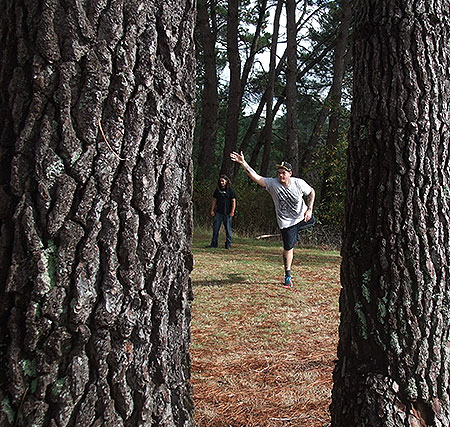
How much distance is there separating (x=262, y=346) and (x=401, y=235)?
9.12 feet

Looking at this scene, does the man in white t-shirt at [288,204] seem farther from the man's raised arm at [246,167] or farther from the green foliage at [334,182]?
the green foliage at [334,182]

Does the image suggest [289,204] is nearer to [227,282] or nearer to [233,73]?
[227,282]

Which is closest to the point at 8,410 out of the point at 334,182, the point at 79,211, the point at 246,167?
the point at 79,211

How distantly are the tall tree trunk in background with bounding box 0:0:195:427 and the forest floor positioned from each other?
6.30 ft

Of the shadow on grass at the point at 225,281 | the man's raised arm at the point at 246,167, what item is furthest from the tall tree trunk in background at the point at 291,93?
the man's raised arm at the point at 246,167

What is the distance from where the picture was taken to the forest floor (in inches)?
142

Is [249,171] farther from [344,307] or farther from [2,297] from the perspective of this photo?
[2,297]

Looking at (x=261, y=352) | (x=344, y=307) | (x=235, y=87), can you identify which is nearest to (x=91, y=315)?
(x=344, y=307)

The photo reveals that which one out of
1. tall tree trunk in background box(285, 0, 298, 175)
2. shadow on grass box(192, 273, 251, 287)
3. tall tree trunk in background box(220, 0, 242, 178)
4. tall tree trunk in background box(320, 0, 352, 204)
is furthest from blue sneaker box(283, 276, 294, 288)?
tall tree trunk in background box(220, 0, 242, 178)

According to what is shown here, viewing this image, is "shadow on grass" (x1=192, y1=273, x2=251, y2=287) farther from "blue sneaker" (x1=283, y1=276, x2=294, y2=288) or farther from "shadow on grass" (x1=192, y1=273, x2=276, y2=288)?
"blue sneaker" (x1=283, y1=276, x2=294, y2=288)

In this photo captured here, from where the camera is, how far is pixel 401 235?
8.76ft

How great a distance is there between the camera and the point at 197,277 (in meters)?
8.80

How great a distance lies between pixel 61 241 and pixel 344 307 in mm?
1759

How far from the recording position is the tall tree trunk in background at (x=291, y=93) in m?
17.8
